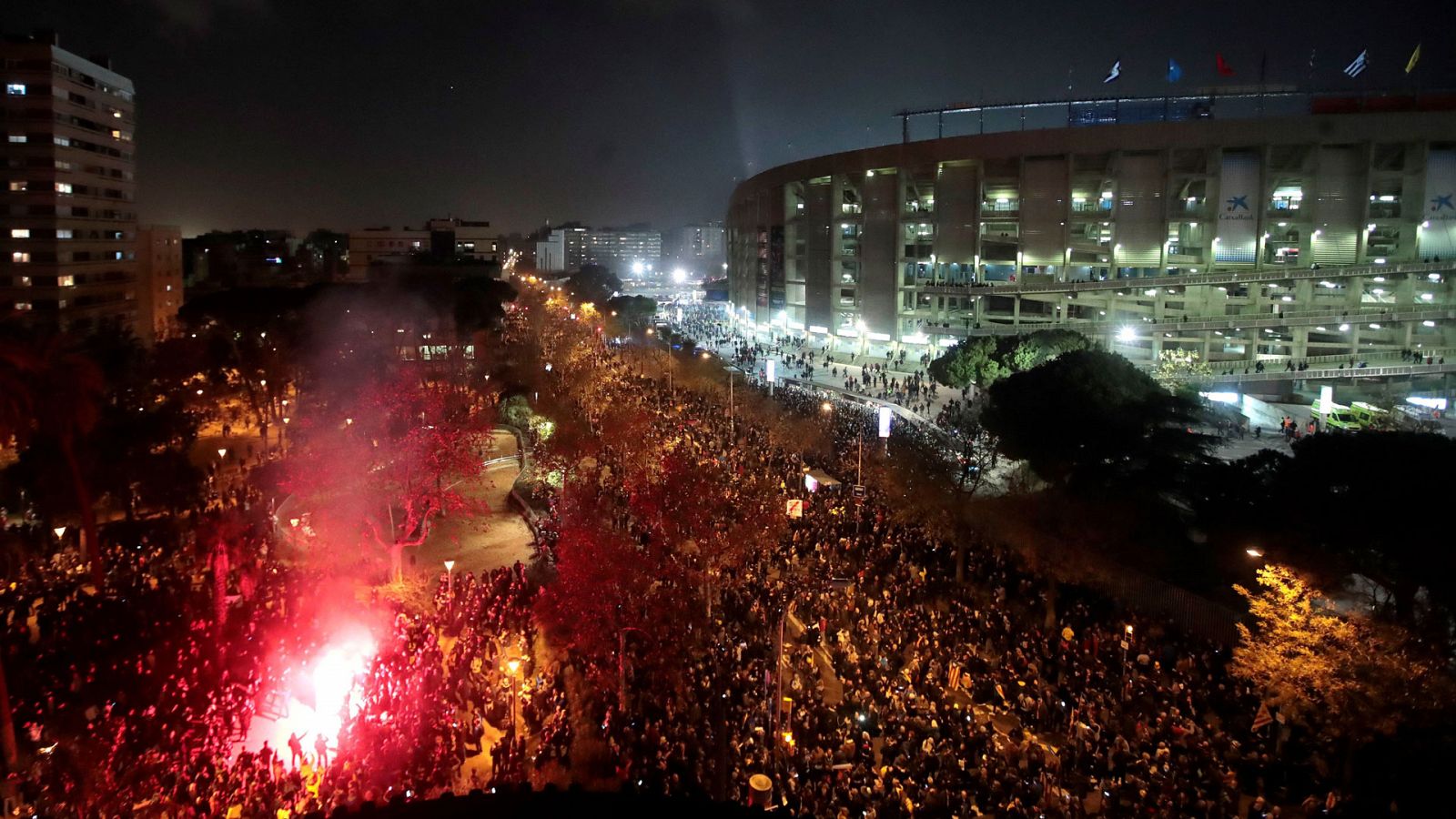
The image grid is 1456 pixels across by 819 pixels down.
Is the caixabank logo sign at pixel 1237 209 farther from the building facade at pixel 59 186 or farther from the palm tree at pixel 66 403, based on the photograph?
the building facade at pixel 59 186

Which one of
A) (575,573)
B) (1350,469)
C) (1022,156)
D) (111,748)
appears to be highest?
(1022,156)

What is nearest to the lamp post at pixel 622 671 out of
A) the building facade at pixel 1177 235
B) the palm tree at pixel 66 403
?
the palm tree at pixel 66 403

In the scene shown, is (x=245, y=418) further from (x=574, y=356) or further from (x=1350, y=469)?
(x=1350, y=469)

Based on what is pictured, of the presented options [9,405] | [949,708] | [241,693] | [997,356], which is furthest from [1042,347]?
[9,405]

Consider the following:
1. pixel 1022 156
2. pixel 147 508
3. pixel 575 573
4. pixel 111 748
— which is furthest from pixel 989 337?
pixel 111 748

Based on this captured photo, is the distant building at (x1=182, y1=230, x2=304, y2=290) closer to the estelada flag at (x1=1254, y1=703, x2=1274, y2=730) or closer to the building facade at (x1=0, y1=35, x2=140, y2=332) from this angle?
the building facade at (x1=0, y1=35, x2=140, y2=332)

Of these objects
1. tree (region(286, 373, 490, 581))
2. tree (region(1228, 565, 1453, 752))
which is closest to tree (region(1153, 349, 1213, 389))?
tree (region(1228, 565, 1453, 752))
